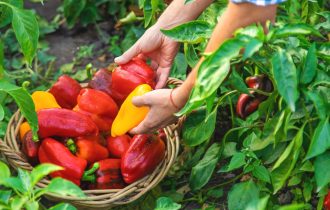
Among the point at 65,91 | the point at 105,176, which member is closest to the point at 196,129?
the point at 105,176

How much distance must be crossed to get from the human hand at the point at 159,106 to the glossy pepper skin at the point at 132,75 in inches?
10.5

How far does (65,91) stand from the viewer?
282 cm

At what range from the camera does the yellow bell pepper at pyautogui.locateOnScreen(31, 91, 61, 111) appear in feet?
8.92

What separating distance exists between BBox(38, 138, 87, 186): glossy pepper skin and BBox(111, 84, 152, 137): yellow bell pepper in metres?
0.21

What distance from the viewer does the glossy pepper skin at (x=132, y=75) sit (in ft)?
8.77

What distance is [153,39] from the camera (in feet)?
8.48

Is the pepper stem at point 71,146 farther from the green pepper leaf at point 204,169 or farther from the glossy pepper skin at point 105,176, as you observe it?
the green pepper leaf at point 204,169

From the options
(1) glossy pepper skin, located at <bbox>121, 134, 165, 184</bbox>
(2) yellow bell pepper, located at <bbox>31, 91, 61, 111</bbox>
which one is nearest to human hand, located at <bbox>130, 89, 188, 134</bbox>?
(1) glossy pepper skin, located at <bbox>121, 134, 165, 184</bbox>

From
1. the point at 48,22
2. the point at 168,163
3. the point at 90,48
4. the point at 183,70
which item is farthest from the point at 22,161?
the point at 48,22

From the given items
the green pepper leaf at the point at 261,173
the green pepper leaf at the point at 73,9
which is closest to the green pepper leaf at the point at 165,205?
the green pepper leaf at the point at 261,173

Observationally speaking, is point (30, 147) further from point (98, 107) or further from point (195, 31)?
point (195, 31)

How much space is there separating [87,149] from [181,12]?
2.10ft

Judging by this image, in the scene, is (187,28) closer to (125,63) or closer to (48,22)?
(125,63)

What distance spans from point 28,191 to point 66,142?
2.73 feet
